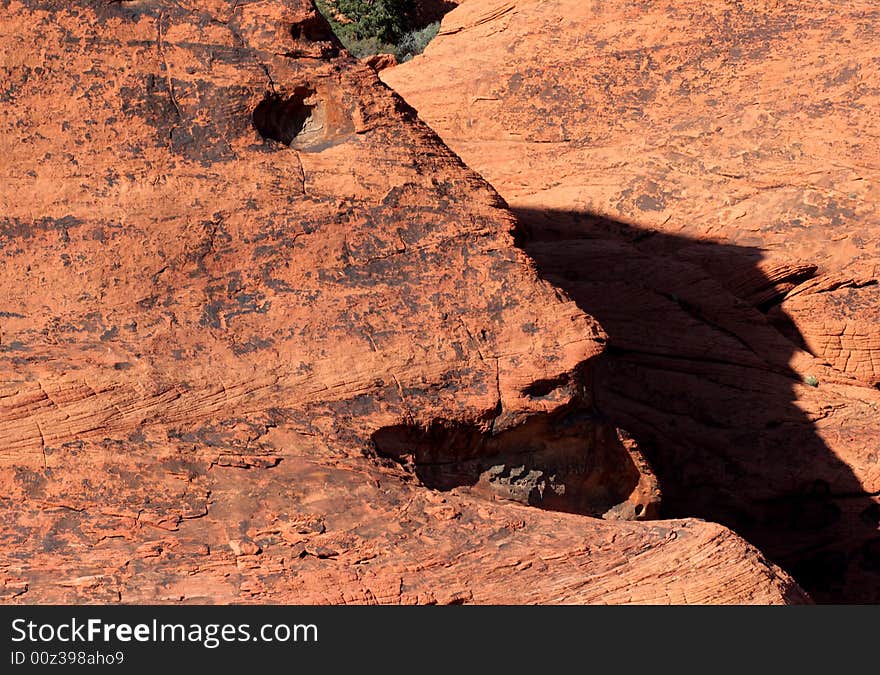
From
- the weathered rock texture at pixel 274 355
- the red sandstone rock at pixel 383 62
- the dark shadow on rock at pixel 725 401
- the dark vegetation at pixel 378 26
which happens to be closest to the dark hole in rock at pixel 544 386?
the weathered rock texture at pixel 274 355

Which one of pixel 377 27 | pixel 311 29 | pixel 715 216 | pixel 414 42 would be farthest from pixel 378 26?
pixel 311 29

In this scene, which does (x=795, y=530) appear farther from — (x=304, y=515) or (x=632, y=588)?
(x=304, y=515)

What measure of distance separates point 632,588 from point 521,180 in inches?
213

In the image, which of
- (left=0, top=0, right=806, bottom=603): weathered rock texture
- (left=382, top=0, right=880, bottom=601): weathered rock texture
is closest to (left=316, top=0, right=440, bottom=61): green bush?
(left=382, top=0, right=880, bottom=601): weathered rock texture

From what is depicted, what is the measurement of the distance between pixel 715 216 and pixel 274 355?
4.90 m

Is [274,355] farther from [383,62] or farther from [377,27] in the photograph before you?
[377,27]

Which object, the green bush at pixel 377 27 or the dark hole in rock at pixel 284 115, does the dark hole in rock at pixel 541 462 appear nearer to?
the dark hole in rock at pixel 284 115

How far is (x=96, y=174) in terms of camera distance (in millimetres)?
5648

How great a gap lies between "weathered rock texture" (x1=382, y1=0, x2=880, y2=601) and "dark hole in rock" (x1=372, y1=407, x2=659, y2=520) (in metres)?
1.23

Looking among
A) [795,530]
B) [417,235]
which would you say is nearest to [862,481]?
[795,530]

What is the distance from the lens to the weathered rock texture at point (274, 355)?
16.5 feet

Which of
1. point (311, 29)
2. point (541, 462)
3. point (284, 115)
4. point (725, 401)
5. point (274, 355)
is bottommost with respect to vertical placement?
point (725, 401)

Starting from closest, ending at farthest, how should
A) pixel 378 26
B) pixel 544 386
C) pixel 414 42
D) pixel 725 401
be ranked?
pixel 544 386 < pixel 725 401 < pixel 414 42 < pixel 378 26

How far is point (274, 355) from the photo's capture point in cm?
545
